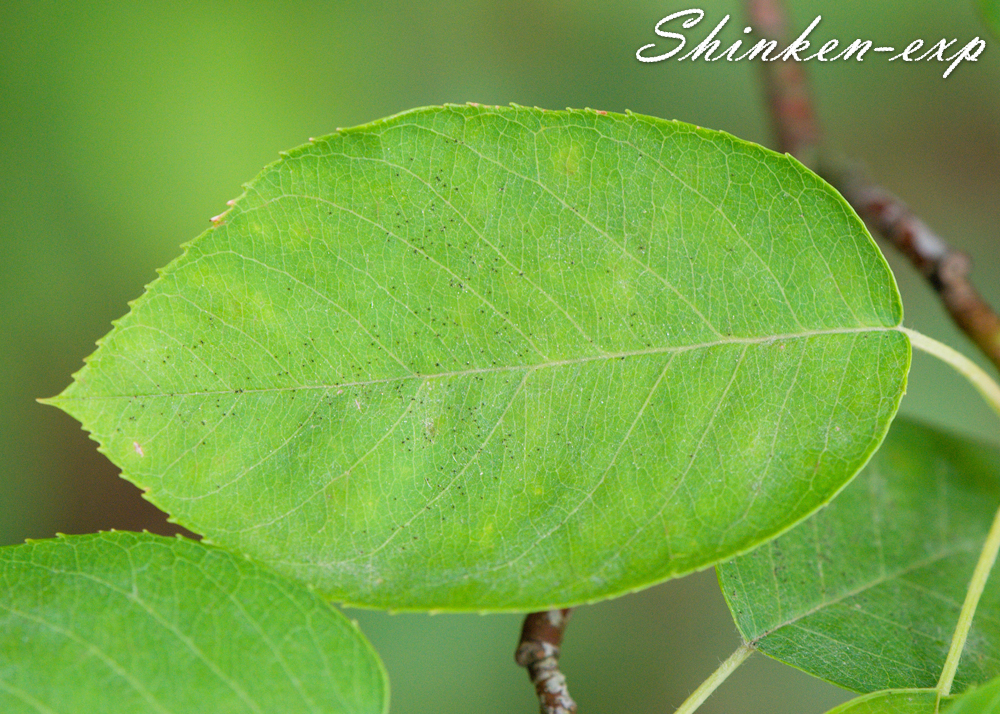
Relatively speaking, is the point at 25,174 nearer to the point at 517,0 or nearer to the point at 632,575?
the point at 517,0

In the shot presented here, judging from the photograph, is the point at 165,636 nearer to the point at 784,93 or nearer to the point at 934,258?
the point at 934,258

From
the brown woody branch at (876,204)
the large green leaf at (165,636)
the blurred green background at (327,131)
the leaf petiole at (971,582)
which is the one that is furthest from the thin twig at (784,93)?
the large green leaf at (165,636)

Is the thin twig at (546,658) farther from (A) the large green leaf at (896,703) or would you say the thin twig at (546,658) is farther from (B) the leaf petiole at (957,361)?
(B) the leaf petiole at (957,361)

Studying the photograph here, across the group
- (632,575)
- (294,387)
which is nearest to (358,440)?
(294,387)

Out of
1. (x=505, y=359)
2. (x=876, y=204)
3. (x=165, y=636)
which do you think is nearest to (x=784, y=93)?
(x=876, y=204)

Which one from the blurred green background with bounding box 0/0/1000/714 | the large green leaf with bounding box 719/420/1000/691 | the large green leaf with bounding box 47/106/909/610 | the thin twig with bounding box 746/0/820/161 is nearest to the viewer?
the large green leaf with bounding box 47/106/909/610

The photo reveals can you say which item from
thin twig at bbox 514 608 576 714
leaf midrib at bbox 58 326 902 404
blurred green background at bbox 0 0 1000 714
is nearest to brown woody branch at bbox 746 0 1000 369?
blurred green background at bbox 0 0 1000 714

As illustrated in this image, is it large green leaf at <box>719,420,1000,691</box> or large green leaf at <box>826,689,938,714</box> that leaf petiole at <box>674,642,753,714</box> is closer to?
large green leaf at <box>719,420,1000,691</box>
